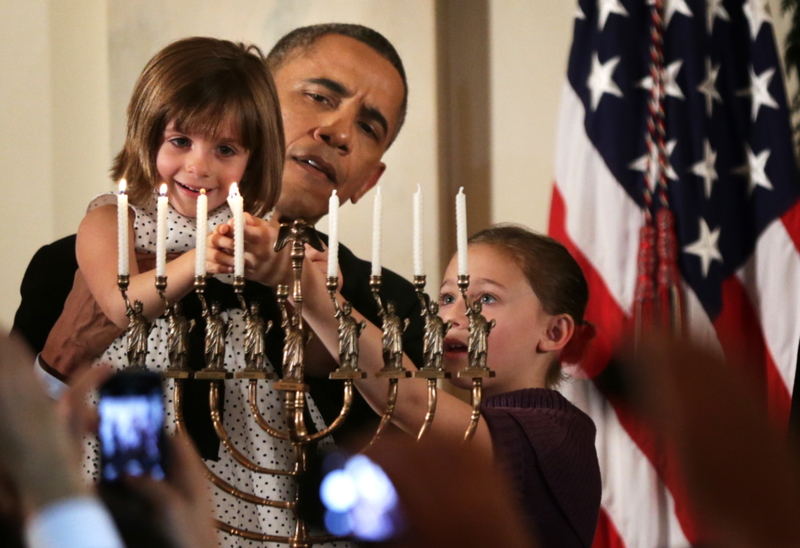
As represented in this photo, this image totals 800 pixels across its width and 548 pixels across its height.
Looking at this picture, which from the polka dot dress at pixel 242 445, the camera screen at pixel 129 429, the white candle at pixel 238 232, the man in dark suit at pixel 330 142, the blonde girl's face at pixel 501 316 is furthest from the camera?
the man in dark suit at pixel 330 142

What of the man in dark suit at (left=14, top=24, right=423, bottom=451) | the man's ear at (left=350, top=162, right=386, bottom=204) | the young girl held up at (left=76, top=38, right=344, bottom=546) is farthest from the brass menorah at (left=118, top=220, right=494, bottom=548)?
the man's ear at (left=350, top=162, right=386, bottom=204)

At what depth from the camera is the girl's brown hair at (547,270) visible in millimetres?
1300

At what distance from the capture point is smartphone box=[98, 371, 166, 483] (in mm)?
373

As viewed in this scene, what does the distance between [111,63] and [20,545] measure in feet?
6.81

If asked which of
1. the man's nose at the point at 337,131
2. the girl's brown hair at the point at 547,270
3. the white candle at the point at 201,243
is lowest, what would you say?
the girl's brown hair at the point at 547,270

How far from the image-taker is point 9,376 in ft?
0.82

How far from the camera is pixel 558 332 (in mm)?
1310

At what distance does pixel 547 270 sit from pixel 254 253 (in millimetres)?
497

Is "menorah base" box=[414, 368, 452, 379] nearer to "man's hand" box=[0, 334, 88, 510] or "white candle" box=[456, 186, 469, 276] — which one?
"white candle" box=[456, 186, 469, 276]

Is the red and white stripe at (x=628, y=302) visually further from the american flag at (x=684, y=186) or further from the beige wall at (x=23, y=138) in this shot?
the beige wall at (x=23, y=138)

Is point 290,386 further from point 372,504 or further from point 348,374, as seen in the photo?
point 372,504

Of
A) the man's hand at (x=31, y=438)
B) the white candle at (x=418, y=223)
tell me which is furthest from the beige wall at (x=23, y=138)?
the man's hand at (x=31, y=438)

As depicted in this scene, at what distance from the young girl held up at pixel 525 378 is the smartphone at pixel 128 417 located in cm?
57

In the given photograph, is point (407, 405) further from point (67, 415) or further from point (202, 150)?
point (67, 415)
